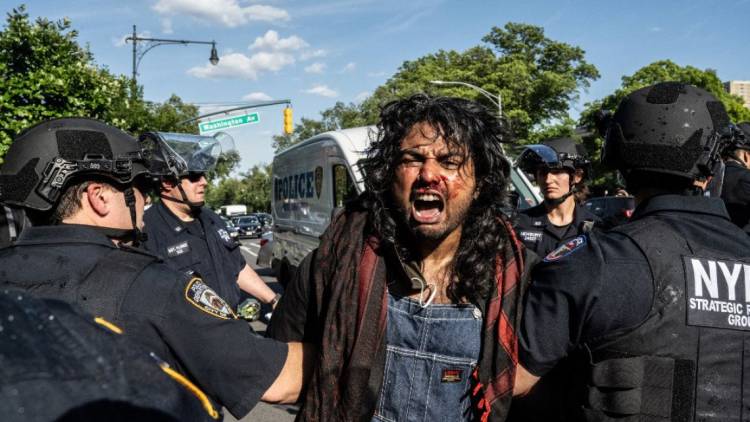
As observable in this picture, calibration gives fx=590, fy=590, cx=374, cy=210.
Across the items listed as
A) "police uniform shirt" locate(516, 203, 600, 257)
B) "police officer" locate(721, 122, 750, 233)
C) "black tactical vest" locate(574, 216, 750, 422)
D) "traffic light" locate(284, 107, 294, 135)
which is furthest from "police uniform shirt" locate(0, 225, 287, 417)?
"traffic light" locate(284, 107, 294, 135)

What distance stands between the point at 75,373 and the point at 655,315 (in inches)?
61.9

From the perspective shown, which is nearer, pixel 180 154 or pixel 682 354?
pixel 682 354

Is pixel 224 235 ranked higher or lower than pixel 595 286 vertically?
lower

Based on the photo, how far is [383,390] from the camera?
2.16 meters

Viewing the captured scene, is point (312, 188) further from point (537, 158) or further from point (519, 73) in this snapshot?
point (519, 73)

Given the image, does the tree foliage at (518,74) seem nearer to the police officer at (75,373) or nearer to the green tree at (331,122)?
the green tree at (331,122)

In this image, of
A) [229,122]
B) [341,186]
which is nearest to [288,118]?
[229,122]

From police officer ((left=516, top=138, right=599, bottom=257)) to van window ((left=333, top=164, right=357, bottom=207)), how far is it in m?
3.14

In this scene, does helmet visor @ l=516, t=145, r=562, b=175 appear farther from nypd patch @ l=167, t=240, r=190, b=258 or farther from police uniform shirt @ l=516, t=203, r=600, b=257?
nypd patch @ l=167, t=240, r=190, b=258

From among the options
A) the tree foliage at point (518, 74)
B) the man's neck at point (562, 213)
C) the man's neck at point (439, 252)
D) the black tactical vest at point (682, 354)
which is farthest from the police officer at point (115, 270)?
the tree foliage at point (518, 74)

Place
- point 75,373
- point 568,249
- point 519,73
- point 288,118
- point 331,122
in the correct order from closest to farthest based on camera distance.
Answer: point 75,373 → point 568,249 → point 288,118 → point 519,73 → point 331,122

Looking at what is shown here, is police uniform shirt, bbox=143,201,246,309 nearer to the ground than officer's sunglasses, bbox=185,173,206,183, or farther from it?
nearer to the ground

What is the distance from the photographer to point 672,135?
1976mm

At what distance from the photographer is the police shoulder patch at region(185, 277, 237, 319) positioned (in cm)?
181
